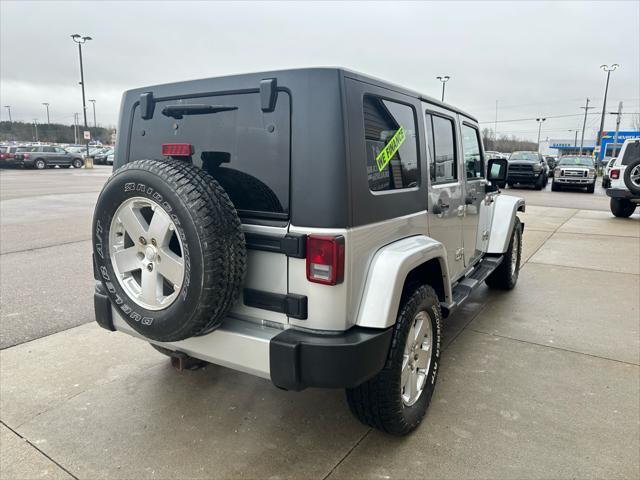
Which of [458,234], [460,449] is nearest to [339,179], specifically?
[460,449]

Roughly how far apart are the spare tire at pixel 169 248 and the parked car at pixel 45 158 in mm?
35691

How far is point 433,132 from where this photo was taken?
3.29 m

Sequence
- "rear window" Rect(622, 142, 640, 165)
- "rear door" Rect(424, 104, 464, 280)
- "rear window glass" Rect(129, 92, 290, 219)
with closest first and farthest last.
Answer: "rear window glass" Rect(129, 92, 290, 219), "rear door" Rect(424, 104, 464, 280), "rear window" Rect(622, 142, 640, 165)

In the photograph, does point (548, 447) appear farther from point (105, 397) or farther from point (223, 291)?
point (105, 397)

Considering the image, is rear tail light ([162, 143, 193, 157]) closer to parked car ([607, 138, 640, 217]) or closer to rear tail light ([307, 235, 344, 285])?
rear tail light ([307, 235, 344, 285])

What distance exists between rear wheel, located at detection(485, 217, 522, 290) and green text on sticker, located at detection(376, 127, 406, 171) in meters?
2.96

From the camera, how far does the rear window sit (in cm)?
1213

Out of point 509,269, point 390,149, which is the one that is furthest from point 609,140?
point 390,149

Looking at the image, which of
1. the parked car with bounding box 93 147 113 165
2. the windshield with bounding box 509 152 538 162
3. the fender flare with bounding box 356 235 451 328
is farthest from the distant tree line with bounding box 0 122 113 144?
the fender flare with bounding box 356 235 451 328

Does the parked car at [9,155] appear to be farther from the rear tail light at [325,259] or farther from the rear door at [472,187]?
Result: the rear tail light at [325,259]

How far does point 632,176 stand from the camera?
11031mm

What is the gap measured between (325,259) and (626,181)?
11401 millimetres

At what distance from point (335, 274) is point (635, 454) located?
1.98 metres

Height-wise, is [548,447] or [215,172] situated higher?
[215,172]
